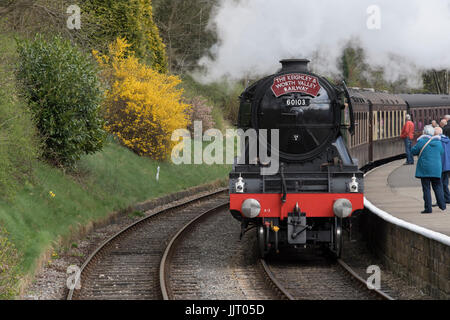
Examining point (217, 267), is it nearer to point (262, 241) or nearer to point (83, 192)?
point (262, 241)

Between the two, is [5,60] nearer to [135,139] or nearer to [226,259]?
[226,259]

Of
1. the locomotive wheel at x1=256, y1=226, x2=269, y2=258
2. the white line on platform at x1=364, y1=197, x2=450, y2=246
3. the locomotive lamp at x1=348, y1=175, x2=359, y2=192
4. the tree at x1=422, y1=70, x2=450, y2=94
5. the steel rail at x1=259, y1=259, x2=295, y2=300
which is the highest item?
the tree at x1=422, y1=70, x2=450, y2=94

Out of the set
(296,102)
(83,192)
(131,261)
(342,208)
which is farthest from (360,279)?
(83,192)

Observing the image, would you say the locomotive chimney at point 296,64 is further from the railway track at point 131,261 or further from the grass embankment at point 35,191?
the grass embankment at point 35,191

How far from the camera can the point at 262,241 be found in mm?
12164

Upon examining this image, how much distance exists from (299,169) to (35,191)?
573cm

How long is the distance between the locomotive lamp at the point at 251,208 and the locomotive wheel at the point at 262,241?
1.92ft

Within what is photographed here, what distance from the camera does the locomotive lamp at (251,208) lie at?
11.5m

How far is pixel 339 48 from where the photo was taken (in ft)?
78.9

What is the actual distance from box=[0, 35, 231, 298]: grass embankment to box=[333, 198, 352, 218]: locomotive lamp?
4.84 meters

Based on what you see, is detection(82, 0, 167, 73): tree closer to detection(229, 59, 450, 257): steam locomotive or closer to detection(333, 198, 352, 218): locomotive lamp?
detection(229, 59, 450, 257): steam locomotive

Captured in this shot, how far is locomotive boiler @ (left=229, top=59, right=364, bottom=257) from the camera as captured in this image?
38.1 ft

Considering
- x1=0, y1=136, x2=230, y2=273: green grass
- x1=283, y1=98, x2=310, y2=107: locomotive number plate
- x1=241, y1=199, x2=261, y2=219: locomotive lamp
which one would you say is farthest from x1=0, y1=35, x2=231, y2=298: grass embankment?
x1=283, y1=98, x2=310, y2=107: locomotive number plate
